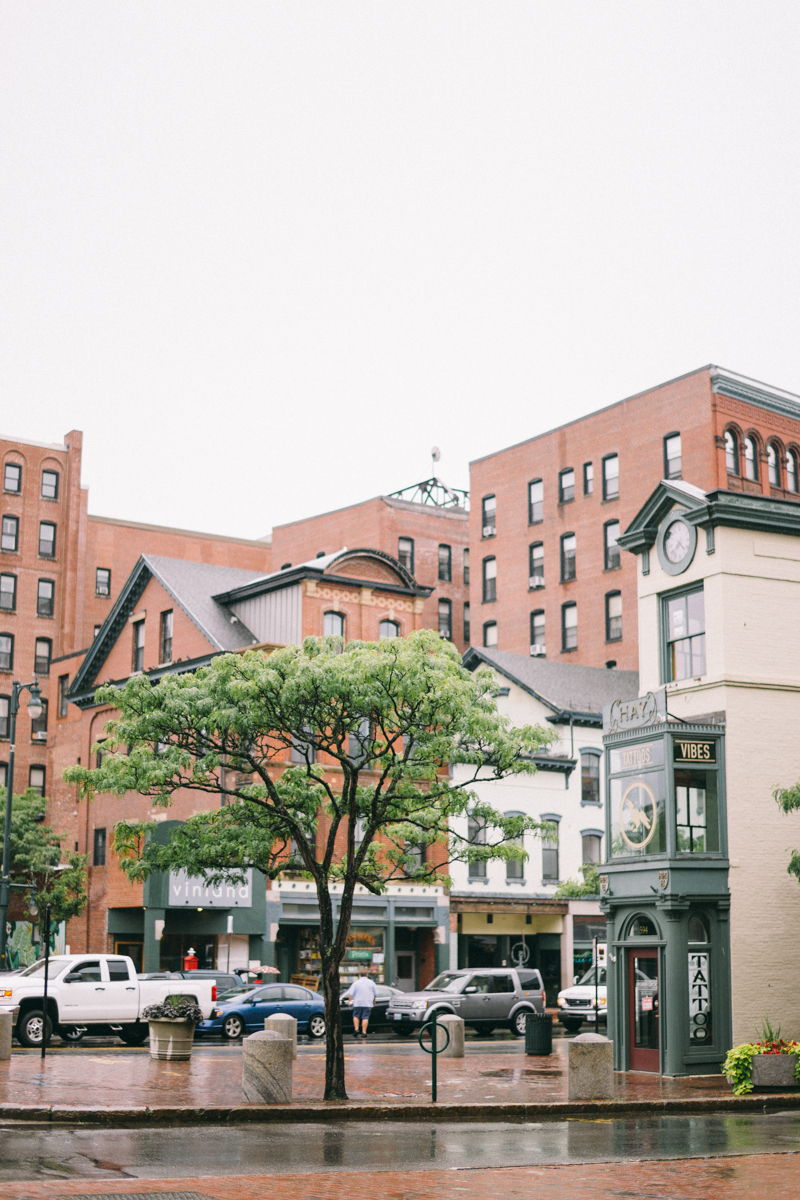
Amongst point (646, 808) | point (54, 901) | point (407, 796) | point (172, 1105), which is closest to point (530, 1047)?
point (646, 808)

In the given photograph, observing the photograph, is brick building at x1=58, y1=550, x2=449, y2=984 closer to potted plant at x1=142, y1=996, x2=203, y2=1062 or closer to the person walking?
the person walking

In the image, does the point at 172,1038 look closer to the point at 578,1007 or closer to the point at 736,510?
the point at 736,510

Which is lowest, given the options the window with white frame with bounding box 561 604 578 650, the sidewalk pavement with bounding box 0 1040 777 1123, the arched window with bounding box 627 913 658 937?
the sidewalk pavement with bounding box 0 1040 777 1123

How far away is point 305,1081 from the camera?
22.6 metres

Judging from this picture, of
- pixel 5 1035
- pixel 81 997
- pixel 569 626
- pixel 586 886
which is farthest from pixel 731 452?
pixel 5 1035

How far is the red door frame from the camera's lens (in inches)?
958

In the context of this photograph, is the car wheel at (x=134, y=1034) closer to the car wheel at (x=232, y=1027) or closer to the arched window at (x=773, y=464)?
the car wheel at (x=232, y=1027)

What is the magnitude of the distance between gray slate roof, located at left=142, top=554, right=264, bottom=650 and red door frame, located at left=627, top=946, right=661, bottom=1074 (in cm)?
2326

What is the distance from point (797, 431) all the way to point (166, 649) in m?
28.1

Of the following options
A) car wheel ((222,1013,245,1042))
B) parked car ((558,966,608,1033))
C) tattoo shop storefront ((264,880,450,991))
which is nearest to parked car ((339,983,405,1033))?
car wheel ((222,1013,245,1042))

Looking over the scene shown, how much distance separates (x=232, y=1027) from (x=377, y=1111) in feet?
49.0

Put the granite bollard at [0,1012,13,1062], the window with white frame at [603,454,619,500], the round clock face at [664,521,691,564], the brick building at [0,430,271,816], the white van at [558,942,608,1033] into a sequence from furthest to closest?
1. the brick building at [0,430,271,816]
2. the window with white frame at [603,454,619,500]
3. the white van at [558,942,608,1033]
4. the round clock face at [664,521,691,564]
5. the granite bollard at [0,1012,13,1062]

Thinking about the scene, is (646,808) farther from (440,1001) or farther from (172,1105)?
(440,1001)

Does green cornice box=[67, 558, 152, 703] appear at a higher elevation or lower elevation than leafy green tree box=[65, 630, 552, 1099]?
higher
